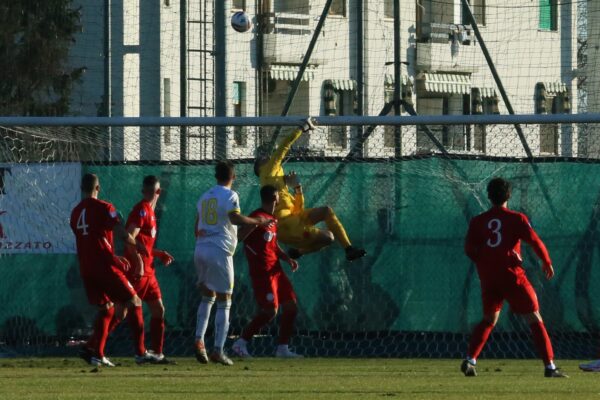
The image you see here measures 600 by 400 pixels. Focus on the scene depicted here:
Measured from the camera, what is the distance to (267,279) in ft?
56.4

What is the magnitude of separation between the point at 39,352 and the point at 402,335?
4126 millimetres

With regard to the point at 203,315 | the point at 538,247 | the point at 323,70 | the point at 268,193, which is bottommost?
the point at 203,315

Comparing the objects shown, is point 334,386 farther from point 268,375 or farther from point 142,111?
point 142,111

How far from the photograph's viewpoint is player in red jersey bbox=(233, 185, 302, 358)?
1711 cm

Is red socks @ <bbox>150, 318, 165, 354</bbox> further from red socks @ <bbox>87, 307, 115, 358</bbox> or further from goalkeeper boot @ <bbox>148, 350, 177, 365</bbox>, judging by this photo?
A: red socks @ <bbox>87, 307, 115, 358</bbox>

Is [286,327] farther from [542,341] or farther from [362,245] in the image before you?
[542,341]

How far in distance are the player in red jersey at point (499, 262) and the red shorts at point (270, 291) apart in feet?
10.1

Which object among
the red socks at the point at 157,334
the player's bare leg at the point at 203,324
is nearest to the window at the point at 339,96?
the red socks at the point at 157,334

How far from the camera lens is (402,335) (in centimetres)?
1895

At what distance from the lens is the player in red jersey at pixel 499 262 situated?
1444 centimetres

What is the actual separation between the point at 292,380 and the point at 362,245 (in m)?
4.99

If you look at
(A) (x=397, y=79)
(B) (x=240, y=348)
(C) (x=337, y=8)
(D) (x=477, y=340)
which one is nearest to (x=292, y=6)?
(C) (x=337, y=8)

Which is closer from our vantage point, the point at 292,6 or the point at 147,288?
the point at 147,288

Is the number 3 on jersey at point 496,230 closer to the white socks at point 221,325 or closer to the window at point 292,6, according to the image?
the white socks at point 221,325
